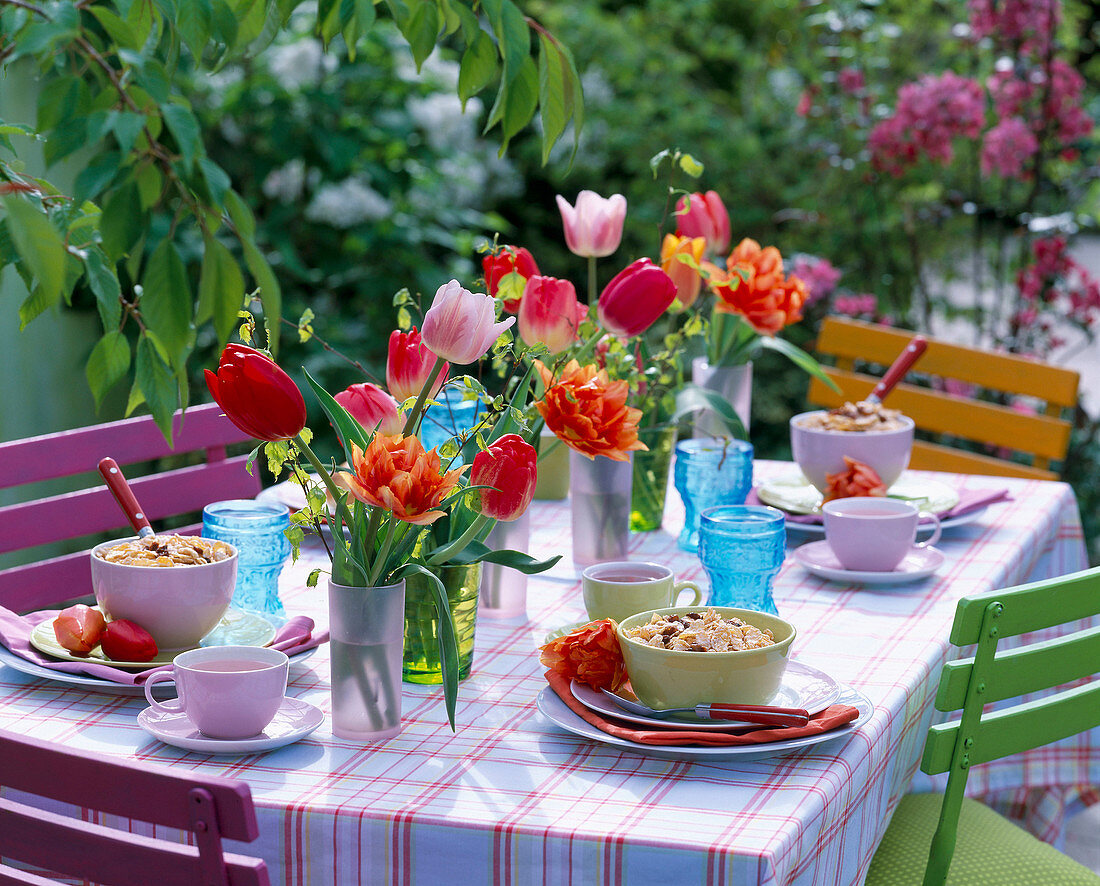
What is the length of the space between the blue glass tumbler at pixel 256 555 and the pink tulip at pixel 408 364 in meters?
0.25

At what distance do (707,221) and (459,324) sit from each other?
791 mm

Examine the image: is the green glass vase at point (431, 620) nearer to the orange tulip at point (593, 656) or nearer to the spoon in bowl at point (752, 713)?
the orange tulip at point (593, 656)

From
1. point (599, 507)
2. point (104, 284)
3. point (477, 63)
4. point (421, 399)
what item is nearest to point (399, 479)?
→ point (421, 399)

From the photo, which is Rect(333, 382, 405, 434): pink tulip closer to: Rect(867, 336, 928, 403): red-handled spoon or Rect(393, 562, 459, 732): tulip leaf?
Rect(393, 562, 459, 732): tulip leaf

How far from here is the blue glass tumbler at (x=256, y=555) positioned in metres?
1.37

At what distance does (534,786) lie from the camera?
977 millimetres

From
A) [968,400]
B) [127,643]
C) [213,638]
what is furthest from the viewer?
[968,400]

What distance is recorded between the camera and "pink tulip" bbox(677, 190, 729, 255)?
172 centimetres

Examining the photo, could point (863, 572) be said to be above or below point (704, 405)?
below

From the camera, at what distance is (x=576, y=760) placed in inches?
40.4

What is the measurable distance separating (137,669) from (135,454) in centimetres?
67

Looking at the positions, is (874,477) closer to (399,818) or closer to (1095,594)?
(1095,594)

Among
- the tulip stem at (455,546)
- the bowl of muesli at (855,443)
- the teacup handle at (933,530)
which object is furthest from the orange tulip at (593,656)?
the bowl of muesli at (855,443)

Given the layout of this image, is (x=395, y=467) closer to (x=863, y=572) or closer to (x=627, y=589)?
(x=627, y=589)
